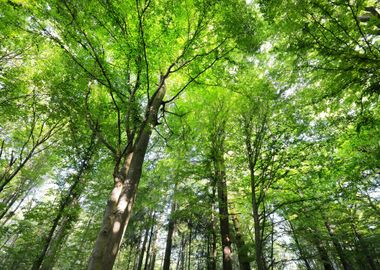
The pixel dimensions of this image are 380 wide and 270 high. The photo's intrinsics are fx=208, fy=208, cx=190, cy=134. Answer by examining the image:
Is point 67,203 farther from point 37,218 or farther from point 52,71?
point 52,71

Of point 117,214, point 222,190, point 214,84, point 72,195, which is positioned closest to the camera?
point 117,214

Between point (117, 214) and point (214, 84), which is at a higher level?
point (214, 84)

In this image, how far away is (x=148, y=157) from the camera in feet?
41.6

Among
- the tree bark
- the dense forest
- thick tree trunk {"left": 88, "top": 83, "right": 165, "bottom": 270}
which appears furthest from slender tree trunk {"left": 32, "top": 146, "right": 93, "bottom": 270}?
the tree bark

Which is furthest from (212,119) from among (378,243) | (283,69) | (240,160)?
(378,243)

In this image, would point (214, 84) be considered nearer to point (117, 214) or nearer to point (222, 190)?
point (222, 190)

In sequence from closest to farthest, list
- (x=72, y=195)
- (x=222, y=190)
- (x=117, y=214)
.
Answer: (x=117, y=214) → (x=222, y=190) → (x=72, y=195)

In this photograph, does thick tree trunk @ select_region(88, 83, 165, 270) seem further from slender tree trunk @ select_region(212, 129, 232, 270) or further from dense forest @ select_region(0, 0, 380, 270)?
slender tree trunk @ select_region(212, 129, 232, 270)

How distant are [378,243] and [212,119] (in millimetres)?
11561

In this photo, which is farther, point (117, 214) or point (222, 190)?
point (222, 190)

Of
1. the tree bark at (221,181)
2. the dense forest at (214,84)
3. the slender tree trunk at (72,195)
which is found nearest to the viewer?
the dense forest at (214,84)

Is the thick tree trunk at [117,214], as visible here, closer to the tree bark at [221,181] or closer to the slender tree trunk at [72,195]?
the tree bark at [221,181]

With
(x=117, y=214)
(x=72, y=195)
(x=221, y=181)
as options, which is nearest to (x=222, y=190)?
(x=221, y=181)

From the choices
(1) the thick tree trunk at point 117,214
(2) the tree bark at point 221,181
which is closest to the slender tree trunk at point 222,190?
(2) the tree bark at point 221,181
